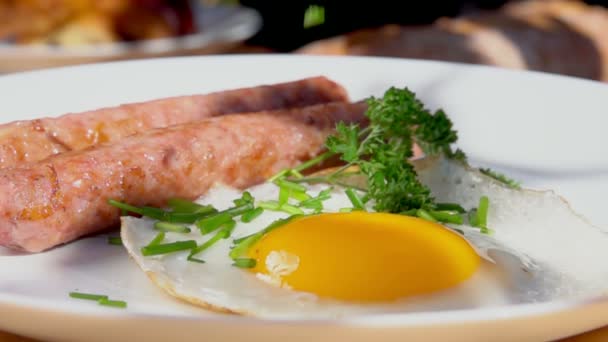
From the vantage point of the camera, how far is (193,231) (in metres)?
1.65

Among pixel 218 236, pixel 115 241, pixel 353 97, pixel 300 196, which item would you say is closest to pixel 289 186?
pixel 300 196

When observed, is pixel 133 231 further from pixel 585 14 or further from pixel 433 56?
pixel 585 14

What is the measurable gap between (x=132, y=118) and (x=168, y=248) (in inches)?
19.9

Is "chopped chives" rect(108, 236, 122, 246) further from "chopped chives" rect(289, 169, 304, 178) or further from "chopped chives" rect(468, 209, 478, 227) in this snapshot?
"chopped chives" rect(468, 209, 478, 227)

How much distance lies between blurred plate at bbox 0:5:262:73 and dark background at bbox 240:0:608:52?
39cm

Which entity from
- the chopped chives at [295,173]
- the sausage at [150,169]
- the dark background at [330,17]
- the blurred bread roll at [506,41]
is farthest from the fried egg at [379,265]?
the dark background at [330,17]

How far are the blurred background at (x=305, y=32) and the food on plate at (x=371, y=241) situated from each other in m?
2.11

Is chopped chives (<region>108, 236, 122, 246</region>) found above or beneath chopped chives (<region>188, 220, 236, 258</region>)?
beneath

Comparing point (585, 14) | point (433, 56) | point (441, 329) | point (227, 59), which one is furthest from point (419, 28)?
point (441, 329)

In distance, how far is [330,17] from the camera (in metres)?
4.94

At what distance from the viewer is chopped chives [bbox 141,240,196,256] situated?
1.52 m

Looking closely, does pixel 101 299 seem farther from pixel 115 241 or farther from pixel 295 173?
pixel 295 173

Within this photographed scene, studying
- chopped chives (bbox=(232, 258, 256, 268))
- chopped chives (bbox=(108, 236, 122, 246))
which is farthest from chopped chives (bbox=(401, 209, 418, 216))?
chopped chives (bbox=(108, 236, 122, 246))

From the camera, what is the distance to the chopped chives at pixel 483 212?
1703 mm
